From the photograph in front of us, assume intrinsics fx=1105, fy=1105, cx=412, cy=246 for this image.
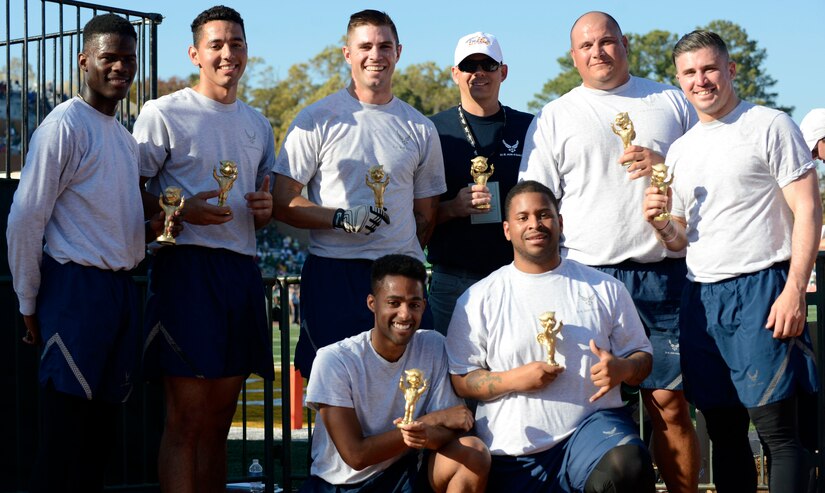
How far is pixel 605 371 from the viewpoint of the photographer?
4.75 meters

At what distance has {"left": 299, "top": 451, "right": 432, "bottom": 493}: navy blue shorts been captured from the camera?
5004mm

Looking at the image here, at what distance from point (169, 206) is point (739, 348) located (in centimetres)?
271

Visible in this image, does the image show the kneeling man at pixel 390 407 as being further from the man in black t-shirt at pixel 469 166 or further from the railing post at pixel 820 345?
the railing post at pixel 820 345

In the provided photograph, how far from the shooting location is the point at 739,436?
5191mm

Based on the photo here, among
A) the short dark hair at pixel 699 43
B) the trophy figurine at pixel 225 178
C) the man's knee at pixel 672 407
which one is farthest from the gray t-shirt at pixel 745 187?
the trophy figurine at pixel 225 178

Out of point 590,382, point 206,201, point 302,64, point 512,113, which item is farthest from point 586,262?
point 302,64

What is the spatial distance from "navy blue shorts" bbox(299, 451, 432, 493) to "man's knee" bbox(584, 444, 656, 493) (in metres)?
0.80

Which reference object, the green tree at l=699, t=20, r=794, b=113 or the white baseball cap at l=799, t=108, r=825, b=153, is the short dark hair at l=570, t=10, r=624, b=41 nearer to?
the white baseball cap at l=799, t=108, r=825, b=153

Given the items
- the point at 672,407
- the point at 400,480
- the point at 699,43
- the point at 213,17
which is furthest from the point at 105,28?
the point at 672,407

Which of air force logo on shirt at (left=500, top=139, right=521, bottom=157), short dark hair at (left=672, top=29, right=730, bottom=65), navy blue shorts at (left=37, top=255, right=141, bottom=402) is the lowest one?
navy blue shorts at (left=37, top=255, right=141, bottom=402)

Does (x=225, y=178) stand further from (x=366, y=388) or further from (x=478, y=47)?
(x=478, y=47)

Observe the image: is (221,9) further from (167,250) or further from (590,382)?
(590,382)

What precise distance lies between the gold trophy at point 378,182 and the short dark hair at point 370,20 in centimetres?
82

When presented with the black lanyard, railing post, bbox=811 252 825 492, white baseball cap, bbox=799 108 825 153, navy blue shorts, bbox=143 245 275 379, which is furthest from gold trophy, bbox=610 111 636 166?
navy blue shorts, bbox=143 245 275 379
